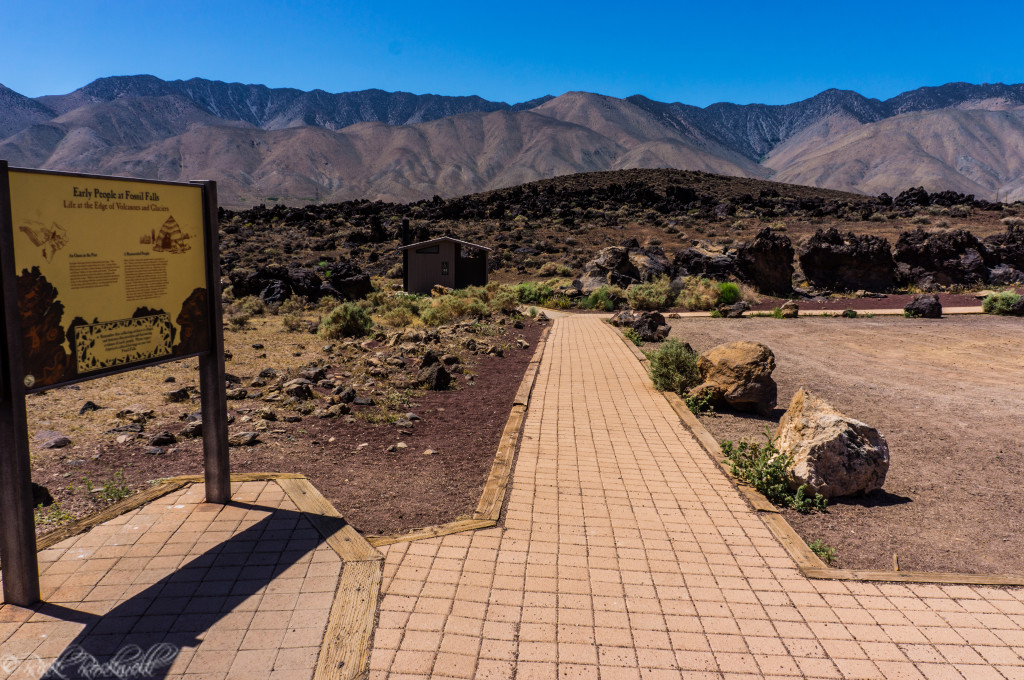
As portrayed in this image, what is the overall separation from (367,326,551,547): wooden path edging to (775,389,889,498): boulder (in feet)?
8.37

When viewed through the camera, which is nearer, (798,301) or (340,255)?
(798,301)

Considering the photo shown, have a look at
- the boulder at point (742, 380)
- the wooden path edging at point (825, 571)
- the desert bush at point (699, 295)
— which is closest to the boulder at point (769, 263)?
the desert bush at point (699, 295)

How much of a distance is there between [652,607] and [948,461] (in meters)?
4.68

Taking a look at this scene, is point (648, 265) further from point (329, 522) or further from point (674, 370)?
point (329, 522)

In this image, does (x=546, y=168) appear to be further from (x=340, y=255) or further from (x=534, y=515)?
(x=534, y=515)

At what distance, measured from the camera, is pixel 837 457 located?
5363mm

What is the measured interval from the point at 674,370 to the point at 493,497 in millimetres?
4861

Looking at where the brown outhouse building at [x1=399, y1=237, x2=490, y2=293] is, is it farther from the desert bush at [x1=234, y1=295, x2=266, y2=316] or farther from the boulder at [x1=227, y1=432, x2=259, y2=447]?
the boulder at [x1=227, y1=432, x2=259, y2=447]

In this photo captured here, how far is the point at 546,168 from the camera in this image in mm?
165875

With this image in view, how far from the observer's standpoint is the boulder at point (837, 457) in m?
5.36

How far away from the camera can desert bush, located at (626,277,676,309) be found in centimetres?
2166

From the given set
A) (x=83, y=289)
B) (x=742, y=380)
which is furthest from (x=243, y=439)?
(x=742, y=380)

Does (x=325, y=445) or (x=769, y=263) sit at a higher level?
(x=769, y=263)

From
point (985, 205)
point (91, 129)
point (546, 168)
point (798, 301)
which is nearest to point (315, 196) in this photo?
point (546, 168)
